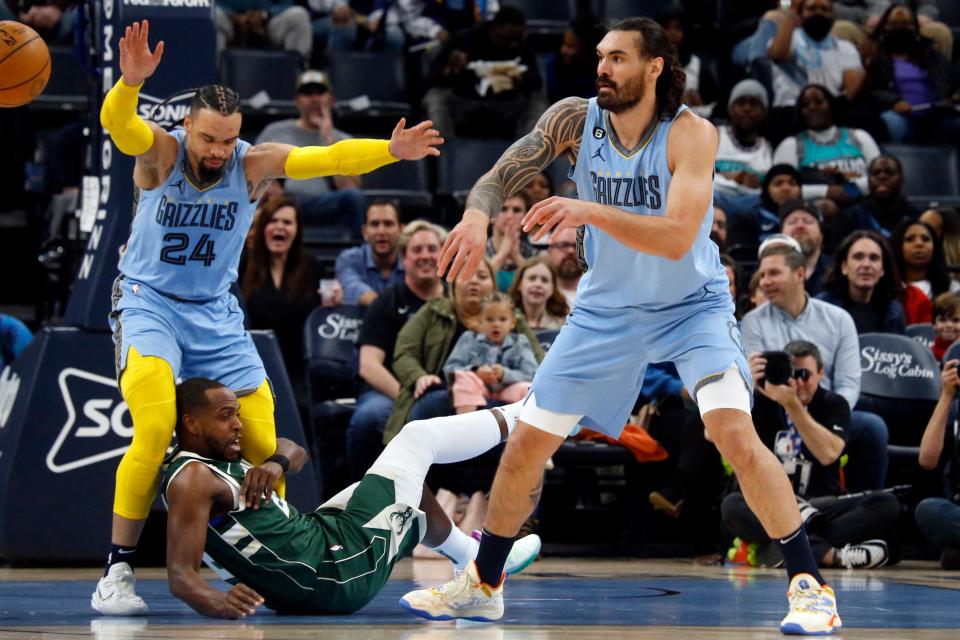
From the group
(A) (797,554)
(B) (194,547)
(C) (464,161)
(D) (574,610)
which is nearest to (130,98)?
(B) (194,547)

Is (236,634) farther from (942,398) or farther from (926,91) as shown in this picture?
(926,91)

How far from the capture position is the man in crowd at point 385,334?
8.26 metres

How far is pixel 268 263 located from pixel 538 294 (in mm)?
1693

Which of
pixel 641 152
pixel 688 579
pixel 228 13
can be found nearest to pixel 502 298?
pixel 688 579

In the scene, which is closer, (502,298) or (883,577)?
(883,577)

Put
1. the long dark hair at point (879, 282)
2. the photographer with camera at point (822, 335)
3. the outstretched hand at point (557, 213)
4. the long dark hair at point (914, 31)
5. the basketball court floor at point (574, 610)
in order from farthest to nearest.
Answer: the long dark hair at point (914, 31) → the long dark hair at point (879, 282) → the photographer with camera at point (822, 335) → the basketball court floor at point (574, 610) → the outstretched hand at point (557, 213)

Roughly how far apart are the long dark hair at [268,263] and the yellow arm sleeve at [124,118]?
3270mm

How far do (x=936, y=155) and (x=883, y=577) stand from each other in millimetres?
6266

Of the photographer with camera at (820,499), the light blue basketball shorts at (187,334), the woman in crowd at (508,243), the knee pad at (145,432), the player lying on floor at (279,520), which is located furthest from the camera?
the woman in crowd at (508,243)

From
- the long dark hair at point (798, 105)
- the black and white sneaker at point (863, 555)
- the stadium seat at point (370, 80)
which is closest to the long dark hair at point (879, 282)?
the black and white sneaker at point (863, 555)

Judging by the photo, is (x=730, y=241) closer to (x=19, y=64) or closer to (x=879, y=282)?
(x=879, y=282)

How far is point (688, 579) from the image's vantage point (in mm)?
6719

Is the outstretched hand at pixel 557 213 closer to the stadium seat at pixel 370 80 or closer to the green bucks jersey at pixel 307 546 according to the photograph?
the green bucks jersey at pixel 307 546

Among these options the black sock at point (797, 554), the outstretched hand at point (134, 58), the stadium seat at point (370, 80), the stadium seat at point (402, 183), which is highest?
the stadium seat at point (370, 80)
